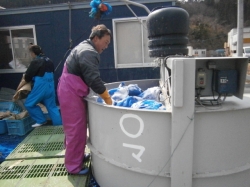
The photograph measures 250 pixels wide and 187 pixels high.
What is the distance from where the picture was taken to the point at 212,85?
234 cm

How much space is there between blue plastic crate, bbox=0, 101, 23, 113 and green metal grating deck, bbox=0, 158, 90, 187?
2349mm

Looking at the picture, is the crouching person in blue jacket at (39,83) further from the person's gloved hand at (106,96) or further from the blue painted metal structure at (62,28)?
the person's gloved hand at (106,96)

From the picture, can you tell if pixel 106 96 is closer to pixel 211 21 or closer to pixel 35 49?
pixel 35 49

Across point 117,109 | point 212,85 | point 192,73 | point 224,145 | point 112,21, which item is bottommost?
point 224,145

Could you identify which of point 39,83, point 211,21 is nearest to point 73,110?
point 39,83

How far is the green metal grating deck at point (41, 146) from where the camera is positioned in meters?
3.59

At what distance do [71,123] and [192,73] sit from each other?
62.3 inches

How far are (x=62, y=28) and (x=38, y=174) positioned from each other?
4.66 m

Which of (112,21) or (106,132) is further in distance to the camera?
(112,21)

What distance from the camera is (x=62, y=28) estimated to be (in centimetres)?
656

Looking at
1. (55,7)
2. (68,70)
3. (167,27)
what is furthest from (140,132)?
(55,7)

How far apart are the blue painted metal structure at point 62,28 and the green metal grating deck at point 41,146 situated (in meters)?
2.66

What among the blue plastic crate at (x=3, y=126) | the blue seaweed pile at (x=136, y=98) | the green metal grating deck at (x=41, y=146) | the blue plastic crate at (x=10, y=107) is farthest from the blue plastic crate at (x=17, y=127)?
the blue seaweed pile at (x=136, y=98)

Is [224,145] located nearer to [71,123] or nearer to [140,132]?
[140,132]
